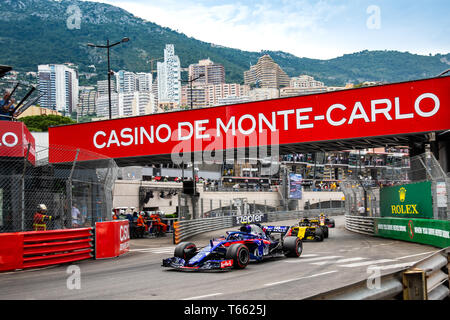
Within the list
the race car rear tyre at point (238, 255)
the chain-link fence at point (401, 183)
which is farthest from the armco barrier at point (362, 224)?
the race car rear tyre at point (238, 255)

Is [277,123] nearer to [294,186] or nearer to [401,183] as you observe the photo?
[401,183]

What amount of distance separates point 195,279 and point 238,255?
167cm

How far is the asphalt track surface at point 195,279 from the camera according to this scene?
7732mm

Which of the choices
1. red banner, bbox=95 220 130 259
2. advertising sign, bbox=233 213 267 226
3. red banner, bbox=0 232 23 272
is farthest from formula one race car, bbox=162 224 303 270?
advertising sign, bbox=233 213 267 226

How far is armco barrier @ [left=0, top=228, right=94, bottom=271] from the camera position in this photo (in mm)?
11609

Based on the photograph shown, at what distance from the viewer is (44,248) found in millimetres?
12508

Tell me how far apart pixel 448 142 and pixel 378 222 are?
5031 mm

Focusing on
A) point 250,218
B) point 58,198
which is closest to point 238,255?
point 58,198

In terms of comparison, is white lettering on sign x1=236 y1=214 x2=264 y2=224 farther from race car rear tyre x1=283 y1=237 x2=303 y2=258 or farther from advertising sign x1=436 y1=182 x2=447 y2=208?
race car rear tyre x1=283 y1=237 x2=303 y2=258

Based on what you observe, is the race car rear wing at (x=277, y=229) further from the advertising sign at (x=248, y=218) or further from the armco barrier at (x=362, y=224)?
the advertising sign at (x=248, y=218)

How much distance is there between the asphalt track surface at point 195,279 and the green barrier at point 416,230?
6.27 ft

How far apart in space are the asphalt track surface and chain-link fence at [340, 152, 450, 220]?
8.25 ft
